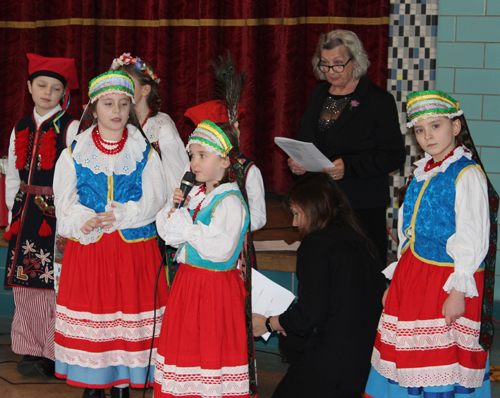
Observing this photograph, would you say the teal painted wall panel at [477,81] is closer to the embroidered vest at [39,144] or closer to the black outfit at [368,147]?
the black outfit at [368,147]

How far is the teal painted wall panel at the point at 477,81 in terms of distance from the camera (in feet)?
11.2

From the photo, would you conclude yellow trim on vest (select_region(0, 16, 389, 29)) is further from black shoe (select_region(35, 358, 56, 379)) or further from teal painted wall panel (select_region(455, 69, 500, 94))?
black shoe (select_region(35, 358, 56, 379))

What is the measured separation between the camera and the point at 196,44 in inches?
177

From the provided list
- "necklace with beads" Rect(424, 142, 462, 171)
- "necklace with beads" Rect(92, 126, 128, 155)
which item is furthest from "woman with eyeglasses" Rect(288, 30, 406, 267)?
"necklace with beads" Rect(92, 126, 128, 155)

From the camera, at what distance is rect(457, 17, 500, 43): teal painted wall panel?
337 cm

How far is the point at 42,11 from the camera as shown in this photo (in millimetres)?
4766

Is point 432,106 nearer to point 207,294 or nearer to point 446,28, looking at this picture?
point 207,294

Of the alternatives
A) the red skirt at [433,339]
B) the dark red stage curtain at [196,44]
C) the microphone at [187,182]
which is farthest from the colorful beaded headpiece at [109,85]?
the dark red stage curtain at [196,44]

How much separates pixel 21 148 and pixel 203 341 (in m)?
1.40

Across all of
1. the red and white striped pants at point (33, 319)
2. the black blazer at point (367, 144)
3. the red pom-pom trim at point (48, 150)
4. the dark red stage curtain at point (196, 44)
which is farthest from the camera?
the dark red stage curtain at point (196, 44)

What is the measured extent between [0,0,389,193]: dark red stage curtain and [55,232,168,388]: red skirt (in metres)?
2.27

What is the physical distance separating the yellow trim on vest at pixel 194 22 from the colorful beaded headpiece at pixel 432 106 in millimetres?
2036

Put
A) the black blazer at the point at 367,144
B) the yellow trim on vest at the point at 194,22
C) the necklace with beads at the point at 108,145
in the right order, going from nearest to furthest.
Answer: the necklace with beads at the point at 108,145 < the black blazer at the point at 367,144 < the yellow trim on vest at the point at 194,22

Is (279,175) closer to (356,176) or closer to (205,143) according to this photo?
(356,176)
